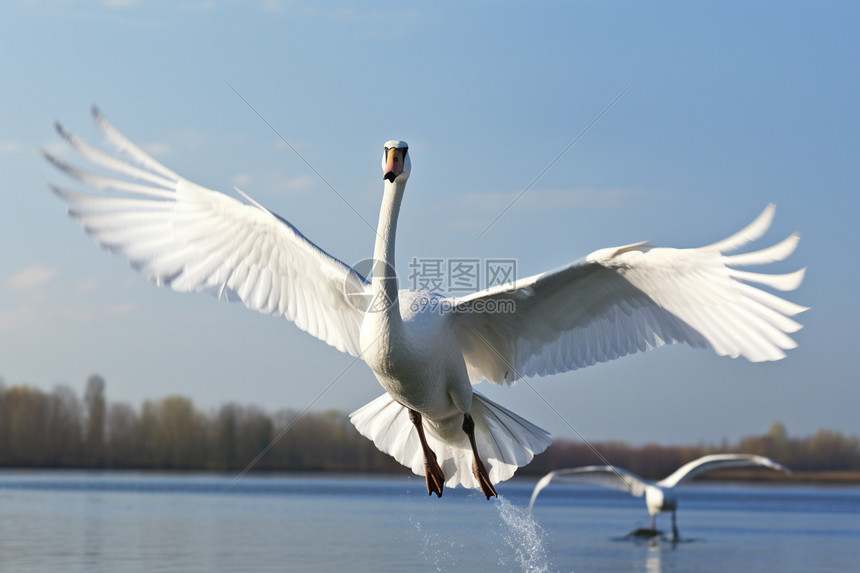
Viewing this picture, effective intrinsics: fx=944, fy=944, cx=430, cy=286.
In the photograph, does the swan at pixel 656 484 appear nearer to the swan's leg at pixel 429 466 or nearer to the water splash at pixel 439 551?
the water splash at pixel 439 551

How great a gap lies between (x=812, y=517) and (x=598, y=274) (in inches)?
1763

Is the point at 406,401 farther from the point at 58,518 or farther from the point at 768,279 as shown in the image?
the point at 58,518

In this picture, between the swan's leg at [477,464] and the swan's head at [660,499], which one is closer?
the swan's leg at [477,464]

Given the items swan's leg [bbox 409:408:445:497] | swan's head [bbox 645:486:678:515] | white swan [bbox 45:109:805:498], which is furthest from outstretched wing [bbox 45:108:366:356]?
swan's head [bbox 645:486:678:515]

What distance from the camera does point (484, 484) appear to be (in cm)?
977

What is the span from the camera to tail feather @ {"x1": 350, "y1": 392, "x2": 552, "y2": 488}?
10172 millimetres

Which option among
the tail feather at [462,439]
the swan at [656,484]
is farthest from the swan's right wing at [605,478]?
the tail feather at [462,439]

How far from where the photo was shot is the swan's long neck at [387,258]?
8.22 m

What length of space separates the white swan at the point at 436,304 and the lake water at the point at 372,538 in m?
1.76

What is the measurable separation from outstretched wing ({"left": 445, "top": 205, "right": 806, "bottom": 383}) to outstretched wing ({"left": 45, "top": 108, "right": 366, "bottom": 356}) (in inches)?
58.7

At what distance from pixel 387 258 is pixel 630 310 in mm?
2564

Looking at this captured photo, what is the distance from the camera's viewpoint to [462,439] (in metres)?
10.2

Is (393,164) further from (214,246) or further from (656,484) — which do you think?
(656,484)

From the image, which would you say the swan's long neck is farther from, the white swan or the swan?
the swan
